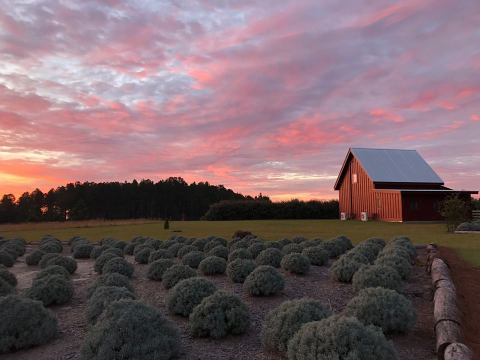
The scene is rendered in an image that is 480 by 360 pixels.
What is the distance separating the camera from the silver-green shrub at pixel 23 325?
6.51m

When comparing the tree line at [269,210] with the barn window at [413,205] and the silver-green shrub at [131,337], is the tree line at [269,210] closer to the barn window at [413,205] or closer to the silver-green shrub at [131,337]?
the barn window at [413,205]

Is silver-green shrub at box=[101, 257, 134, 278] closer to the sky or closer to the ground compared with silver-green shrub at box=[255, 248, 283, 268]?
closer to the ground

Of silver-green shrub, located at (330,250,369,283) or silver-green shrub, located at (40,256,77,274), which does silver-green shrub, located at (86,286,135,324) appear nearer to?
silver-green shrub, located at (330,250,369,283)

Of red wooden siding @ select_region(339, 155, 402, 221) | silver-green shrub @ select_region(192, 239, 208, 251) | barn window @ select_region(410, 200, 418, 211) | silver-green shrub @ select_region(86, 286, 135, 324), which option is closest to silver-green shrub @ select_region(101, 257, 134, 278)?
silver-green shrub @ select_region(86, 286, 135, 324)

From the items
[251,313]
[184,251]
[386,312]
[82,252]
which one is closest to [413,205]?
[184,251]

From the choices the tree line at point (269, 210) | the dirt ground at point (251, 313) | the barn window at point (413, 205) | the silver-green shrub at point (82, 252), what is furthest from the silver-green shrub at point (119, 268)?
the tree line at point (269, 210)

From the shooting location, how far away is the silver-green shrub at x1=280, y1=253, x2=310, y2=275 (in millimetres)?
11781

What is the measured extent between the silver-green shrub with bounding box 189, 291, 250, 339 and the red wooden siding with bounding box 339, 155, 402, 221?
32.3m

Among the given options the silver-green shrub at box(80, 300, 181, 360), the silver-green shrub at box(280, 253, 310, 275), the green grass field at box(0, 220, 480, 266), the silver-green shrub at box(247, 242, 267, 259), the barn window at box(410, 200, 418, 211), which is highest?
the barn window at box(410, 200, 418, 211)

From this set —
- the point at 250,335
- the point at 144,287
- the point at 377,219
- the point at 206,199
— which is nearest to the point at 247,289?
the point at 250,335

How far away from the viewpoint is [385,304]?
6.80m

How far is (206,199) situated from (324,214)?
48.3m

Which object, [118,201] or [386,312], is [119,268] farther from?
[118,201]

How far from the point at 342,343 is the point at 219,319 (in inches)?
104
